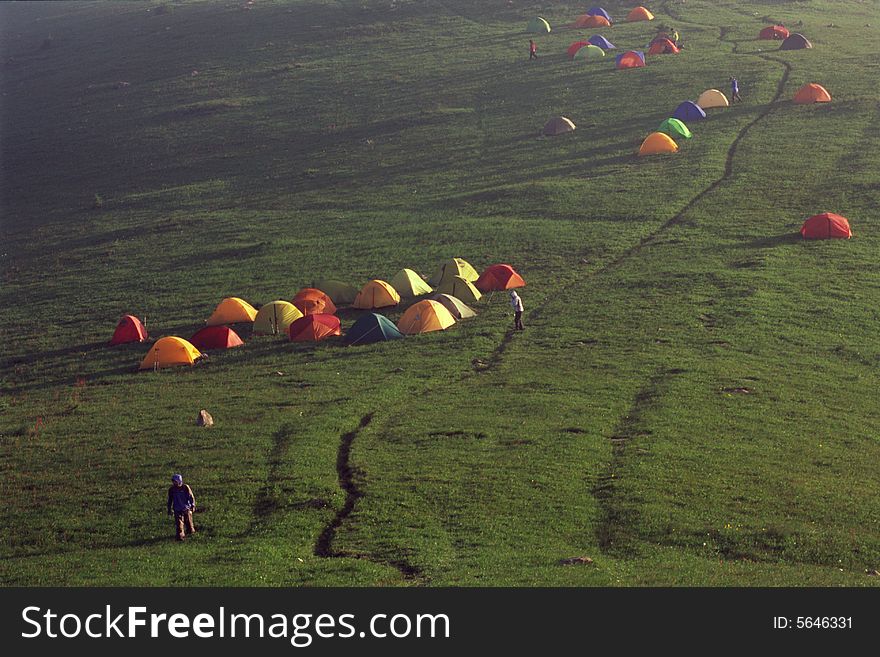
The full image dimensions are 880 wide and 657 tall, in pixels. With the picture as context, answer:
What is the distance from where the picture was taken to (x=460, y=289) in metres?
61.5

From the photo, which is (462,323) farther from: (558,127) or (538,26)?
(538,26)

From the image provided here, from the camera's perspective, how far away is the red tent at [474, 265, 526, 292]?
63094 millimetres

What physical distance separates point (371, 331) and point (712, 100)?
5351 cm

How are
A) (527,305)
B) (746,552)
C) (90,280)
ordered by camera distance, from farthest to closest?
1. (90,280)
2. (527,305)
3. (746,552)

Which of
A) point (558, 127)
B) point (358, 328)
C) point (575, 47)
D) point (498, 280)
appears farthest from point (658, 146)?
point (358, 328)

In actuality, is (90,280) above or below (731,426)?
below

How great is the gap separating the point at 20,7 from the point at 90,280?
139 m

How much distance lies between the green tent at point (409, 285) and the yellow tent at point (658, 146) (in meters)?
31.8

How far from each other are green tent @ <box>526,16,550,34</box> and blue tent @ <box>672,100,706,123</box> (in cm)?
4165

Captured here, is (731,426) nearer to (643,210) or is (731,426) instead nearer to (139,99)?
(643,210)

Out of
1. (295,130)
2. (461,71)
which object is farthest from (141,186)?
(461,71)

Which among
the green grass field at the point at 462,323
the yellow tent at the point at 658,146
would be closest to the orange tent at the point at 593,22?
the green grass field at the point at 462,323

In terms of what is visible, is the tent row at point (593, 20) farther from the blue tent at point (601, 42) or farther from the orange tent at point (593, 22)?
the blue tent at point (601, 42)

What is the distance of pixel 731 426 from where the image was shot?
42.2m
